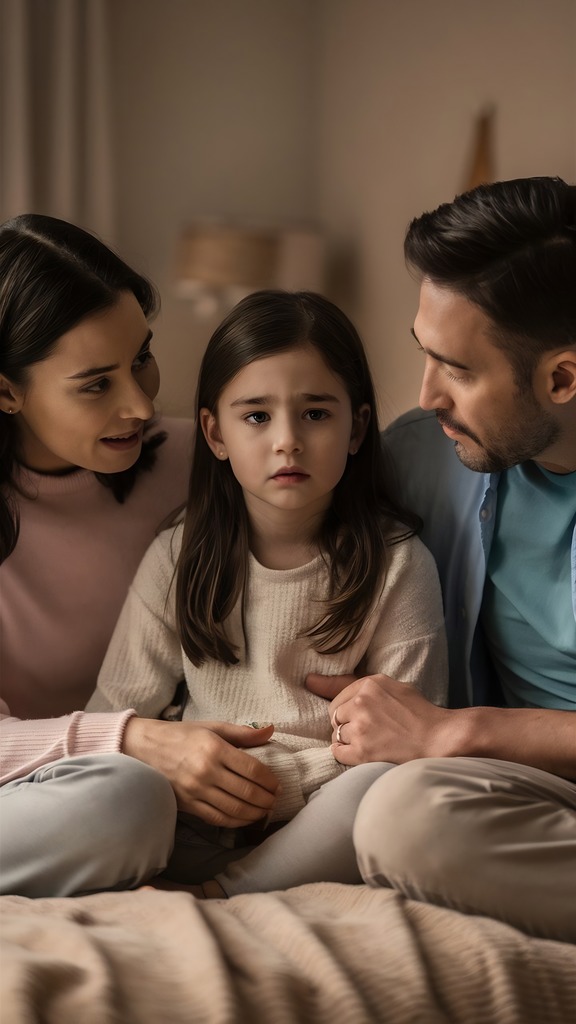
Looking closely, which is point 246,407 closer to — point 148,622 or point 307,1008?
point 148,622

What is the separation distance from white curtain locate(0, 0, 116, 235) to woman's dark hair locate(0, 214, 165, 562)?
7.41ft

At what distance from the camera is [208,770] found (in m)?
1.32

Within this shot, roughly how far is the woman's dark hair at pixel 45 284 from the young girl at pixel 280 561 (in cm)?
19

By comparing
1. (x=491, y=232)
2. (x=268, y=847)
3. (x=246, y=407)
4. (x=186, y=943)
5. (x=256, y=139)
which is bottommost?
(x=268, y=847)

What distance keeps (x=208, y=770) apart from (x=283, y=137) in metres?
Answer: 3.40

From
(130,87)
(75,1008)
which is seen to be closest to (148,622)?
(75,1008)

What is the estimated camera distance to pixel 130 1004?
902 millimetres

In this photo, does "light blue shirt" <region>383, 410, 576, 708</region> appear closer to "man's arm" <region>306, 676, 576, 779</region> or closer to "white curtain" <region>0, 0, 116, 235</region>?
"man's arm" <region>306, 676, 576, 779</region>

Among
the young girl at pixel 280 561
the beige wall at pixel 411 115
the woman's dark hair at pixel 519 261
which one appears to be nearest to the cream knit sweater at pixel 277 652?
the young girl at pixel 280 561

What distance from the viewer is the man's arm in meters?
1.35

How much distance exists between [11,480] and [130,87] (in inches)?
111

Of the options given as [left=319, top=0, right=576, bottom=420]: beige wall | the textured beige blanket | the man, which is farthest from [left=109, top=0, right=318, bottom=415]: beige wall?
the textured beige blanket

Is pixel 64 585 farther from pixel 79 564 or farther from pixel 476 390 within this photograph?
pixel 476 390

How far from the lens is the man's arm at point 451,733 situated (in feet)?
4.42
